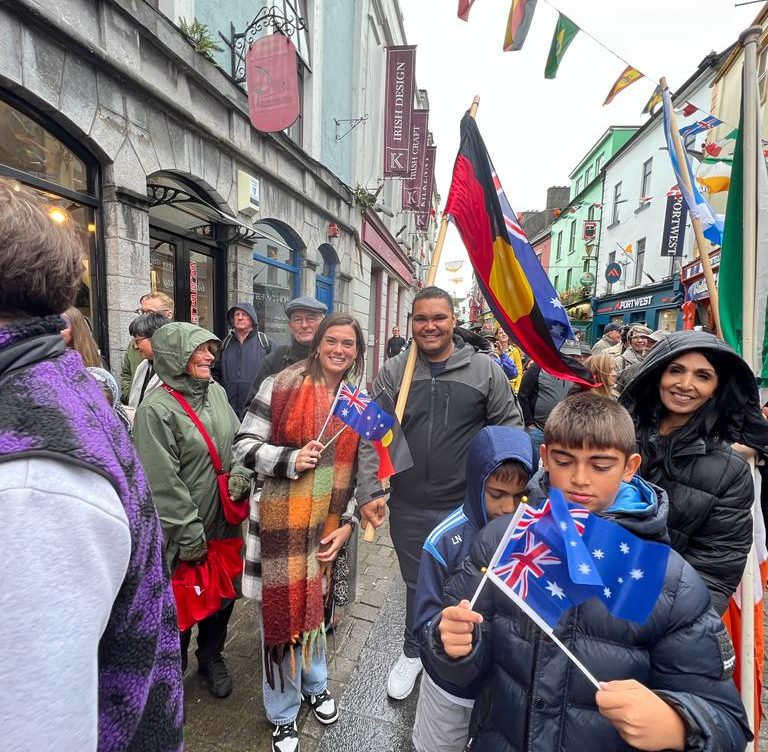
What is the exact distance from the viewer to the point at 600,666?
1.15m

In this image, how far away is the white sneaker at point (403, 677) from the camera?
2.36 m

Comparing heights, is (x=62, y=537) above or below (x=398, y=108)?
below

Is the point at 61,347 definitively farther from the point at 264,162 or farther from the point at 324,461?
the point at 264,162

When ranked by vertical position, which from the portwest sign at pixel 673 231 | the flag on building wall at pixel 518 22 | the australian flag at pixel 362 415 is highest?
the portwest sign at pixel 673 231

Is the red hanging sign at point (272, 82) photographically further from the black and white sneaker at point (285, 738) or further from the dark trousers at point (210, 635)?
the black and white sneaker at point (285, 738)

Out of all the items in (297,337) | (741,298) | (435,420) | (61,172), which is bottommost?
(435,420)

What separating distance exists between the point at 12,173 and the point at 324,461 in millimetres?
3741

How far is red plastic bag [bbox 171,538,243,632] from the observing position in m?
2.10

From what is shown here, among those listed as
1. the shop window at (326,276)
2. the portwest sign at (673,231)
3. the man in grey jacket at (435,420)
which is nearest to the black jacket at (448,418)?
the man in grey jacket at (435,420)

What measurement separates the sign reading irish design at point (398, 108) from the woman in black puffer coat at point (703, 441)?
→ 1079 cm

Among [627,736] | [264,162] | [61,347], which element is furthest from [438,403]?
[264,162]

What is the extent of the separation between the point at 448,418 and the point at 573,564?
1416mm

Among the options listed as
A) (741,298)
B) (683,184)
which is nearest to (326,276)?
(683,184)

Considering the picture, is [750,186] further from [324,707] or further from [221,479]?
[324,707]
